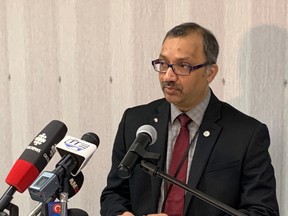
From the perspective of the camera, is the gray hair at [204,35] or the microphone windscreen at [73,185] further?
the gray hair at [204,35]

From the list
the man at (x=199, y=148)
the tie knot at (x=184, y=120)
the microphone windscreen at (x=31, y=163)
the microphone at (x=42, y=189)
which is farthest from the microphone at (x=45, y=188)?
the tie knot at (x=184, y=120)

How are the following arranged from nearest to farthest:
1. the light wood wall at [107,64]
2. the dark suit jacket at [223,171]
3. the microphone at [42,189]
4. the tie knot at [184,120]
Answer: the microphone at [42,189], the dark suit jacket at [223,171], the tie knot at [184,120], the light wood wall at [107,64]

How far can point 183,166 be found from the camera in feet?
5.23

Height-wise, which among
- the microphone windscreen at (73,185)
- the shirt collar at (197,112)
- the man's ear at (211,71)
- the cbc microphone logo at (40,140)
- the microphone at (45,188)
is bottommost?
the microphone windscreen at (73,185)

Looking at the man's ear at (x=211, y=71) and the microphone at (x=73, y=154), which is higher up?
the man's ear at (x=211, y=71)

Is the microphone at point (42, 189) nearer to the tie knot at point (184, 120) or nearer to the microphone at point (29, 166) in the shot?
the microphone at point (29, 166)

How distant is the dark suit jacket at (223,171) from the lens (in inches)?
59.7

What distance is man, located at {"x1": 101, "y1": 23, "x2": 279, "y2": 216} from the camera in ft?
5.00

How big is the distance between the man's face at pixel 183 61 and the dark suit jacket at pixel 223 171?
121 millimetres

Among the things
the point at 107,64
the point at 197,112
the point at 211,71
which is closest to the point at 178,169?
the point at 197,112

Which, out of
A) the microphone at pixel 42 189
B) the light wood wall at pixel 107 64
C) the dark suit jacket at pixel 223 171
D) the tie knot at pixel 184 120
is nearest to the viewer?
the microphone at pixel 42 189

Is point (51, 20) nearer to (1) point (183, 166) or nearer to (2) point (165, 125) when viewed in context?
(2) point (165, 125)

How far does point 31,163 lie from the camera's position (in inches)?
46.7

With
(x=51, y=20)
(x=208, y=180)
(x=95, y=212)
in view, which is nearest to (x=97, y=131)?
(x=95, y=212)
